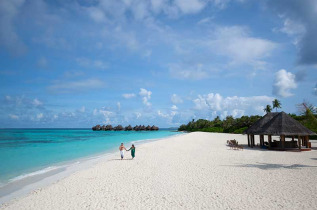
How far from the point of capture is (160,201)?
7.02 meters


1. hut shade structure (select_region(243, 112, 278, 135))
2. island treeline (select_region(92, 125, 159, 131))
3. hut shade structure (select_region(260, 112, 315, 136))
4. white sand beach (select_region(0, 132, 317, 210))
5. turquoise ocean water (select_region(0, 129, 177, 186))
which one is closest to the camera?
white sand beach (select_region(0, 132, 317, 210))

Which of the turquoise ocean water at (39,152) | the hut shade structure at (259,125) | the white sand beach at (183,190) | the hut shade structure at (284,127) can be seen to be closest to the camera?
the white sand beach at (183,190)

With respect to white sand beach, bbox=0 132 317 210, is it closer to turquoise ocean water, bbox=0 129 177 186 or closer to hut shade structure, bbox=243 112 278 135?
turquoise ocean water, bbox=0 129 177 186

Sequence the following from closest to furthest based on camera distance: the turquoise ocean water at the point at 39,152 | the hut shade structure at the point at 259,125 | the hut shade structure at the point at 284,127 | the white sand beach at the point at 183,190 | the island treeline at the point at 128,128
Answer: the white sand beach at the point at 183,190 → the turquoise ocean water at the point at 39,152 → the hut shade structure at the point at 284,127 → the hut shade structure at the point at 259,125 → the island treeline at the point at 128,128

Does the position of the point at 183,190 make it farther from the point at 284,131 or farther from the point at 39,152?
the point at 39,152

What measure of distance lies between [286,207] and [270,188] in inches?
73.3

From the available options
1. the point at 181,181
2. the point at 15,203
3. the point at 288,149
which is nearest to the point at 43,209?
the point at 15,203

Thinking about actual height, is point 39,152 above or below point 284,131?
below

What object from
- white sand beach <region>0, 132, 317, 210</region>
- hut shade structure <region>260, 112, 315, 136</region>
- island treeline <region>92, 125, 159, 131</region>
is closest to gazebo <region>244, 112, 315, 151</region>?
hut shade structure <region>260, 112, 315, 136</region>

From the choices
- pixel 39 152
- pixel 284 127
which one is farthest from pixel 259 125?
pixel 39 152

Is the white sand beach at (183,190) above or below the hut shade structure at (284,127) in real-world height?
below

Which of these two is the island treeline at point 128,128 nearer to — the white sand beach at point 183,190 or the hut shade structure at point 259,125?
the hut shade structure at point 259,125

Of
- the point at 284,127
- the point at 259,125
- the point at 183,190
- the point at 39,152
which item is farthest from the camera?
the point at 39,152

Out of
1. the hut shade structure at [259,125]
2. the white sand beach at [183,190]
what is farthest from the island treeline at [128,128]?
the white sand beach at [183,190]
